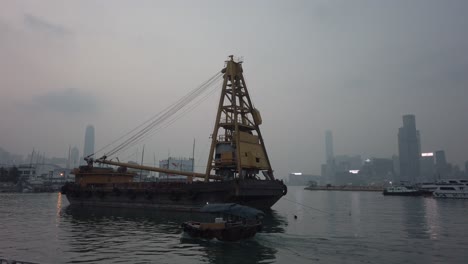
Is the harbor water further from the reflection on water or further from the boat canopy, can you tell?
the boat canopy

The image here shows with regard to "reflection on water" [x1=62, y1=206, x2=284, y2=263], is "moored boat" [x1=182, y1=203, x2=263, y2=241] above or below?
above

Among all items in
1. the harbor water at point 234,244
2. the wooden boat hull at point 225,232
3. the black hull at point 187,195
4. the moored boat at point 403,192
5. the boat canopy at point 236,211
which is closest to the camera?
the harbor water at point 234,244

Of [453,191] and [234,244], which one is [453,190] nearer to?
[453,191]

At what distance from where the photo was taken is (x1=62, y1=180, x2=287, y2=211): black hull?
42375 mm

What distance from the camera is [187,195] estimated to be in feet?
152

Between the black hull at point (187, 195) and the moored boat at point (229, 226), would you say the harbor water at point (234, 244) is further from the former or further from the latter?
the black hull at point (187, 195)

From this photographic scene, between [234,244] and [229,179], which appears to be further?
[229,179]

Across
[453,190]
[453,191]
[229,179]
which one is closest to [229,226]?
[229,179]

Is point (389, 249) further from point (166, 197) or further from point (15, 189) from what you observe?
Answer: point (15, 189)

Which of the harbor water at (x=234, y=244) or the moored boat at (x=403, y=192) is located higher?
the moored boat at (x=403, y=192)

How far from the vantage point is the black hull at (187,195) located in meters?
42.4

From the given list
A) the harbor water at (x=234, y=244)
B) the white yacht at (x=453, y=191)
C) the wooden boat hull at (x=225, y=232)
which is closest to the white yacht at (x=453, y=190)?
the white yacht at (x=453, y=191)

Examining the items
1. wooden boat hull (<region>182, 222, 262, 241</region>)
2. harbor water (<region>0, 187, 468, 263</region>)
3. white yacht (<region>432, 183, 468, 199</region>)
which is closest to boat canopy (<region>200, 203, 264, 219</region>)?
wooden boat hull (<region>182, 222, 262, 241</region>)

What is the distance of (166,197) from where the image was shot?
49188mm
